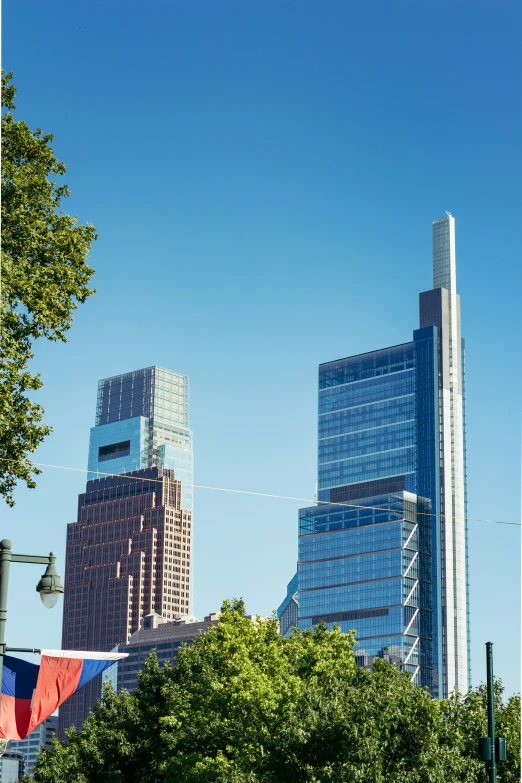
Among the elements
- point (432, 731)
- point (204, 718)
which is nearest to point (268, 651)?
point (204, 718)

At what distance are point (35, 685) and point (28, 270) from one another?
35.4 ft

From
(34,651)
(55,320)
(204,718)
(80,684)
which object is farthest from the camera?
(204,718)

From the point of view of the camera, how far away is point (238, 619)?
5394 cm

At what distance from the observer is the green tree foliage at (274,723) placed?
3822cm

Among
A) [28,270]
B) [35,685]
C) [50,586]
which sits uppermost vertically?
[28,270]

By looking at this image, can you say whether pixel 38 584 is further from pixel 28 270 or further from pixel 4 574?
pixel 28 270

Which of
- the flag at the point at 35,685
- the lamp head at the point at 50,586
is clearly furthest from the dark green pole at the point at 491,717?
the lamp head at the point at 50,586

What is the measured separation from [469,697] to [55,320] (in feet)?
82.9

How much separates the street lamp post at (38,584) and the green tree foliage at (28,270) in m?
7.55

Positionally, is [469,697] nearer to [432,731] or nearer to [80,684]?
[432,731]

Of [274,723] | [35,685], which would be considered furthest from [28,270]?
[274,723]

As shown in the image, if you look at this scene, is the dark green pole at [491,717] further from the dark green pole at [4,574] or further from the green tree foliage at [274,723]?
the dark green pole at [4,574]

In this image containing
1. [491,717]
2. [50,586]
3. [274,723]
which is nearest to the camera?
[50,586]

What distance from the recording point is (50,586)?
22.0m
